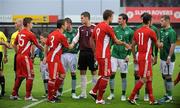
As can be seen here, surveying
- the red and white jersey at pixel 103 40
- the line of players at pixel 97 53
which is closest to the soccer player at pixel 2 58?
the line of players at pixel 97 53

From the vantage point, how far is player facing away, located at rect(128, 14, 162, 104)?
40.6ft

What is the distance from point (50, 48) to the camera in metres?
12.9

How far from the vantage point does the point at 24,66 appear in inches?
516

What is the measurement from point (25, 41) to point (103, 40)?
207cm

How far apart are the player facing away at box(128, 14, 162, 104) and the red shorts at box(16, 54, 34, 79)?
8.73 ft

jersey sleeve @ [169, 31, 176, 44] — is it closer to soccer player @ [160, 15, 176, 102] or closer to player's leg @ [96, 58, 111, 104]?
soccer player @ [160, 15, 176, 102]

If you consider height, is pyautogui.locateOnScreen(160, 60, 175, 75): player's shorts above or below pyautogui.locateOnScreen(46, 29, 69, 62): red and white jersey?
below

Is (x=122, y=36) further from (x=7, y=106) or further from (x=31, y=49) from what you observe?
(x=7, y=106)

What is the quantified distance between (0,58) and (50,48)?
87.9 inches

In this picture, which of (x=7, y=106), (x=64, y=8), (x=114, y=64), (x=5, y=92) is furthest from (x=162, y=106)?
(x=64, y=8)

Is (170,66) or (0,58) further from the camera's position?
(0,58)

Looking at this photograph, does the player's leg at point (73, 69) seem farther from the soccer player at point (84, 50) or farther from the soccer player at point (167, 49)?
the soccer player at point (167, 49)

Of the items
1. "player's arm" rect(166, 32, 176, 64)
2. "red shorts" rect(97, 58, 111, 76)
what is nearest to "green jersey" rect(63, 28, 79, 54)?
"red shorts" rect(97, 58, 111, 76)

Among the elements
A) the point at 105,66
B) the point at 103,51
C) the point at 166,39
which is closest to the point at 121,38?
the point at 166,39
